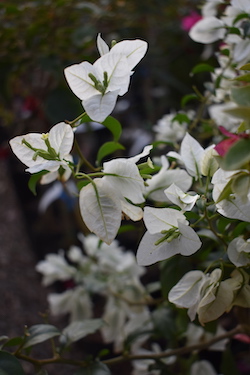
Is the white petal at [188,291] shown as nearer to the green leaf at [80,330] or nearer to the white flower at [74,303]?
the green leaf at [80,330]

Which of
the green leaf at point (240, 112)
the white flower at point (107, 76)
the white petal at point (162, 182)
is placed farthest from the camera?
the white petal at point (162, 182)

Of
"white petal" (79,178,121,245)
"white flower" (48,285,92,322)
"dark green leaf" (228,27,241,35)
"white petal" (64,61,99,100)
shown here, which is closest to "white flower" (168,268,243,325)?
"white petal" (79,178,121,245)

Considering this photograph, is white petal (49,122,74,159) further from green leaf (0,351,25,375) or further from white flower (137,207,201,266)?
green leaf (0,351,25,375)

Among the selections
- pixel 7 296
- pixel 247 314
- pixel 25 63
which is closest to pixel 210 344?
pixel 247 314

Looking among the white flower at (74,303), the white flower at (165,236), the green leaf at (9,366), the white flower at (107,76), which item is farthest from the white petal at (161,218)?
the white flower at (74,303)

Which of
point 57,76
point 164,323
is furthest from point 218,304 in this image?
point 57,76

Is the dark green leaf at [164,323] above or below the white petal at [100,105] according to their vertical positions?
below
